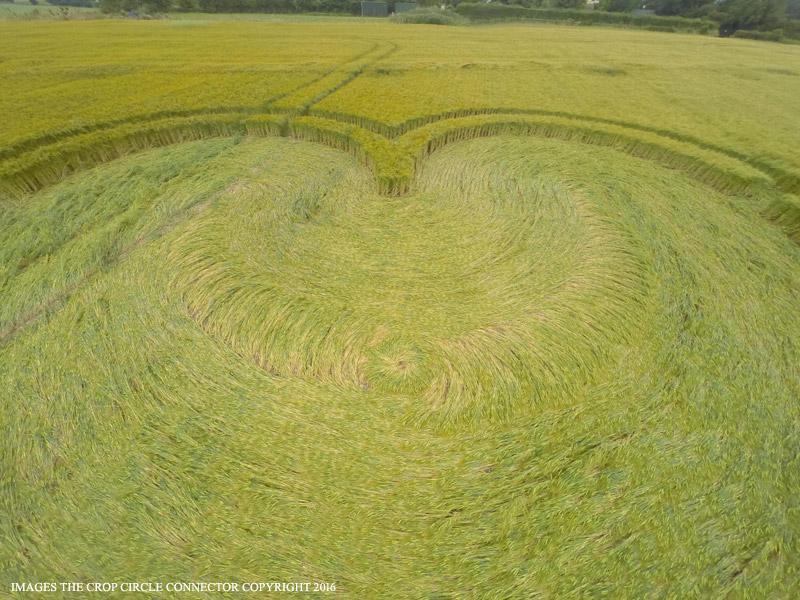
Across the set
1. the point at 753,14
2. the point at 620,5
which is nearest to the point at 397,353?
the point at 753,14

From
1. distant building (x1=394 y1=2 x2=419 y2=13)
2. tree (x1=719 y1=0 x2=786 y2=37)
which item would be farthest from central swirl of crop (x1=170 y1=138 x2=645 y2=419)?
distant building (x1=394 y1=2 x2=419 y2=13)

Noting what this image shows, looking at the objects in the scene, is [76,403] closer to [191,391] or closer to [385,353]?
[191,391]

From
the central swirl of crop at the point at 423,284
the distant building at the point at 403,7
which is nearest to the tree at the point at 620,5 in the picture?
the distant building at the point at 403,7

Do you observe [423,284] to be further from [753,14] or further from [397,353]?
[753,14]

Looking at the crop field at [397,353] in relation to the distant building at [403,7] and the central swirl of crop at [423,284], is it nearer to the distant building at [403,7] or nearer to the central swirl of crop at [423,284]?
the central swirl of crop at [423,284]

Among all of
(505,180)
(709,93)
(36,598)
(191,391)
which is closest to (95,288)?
(191,391)
